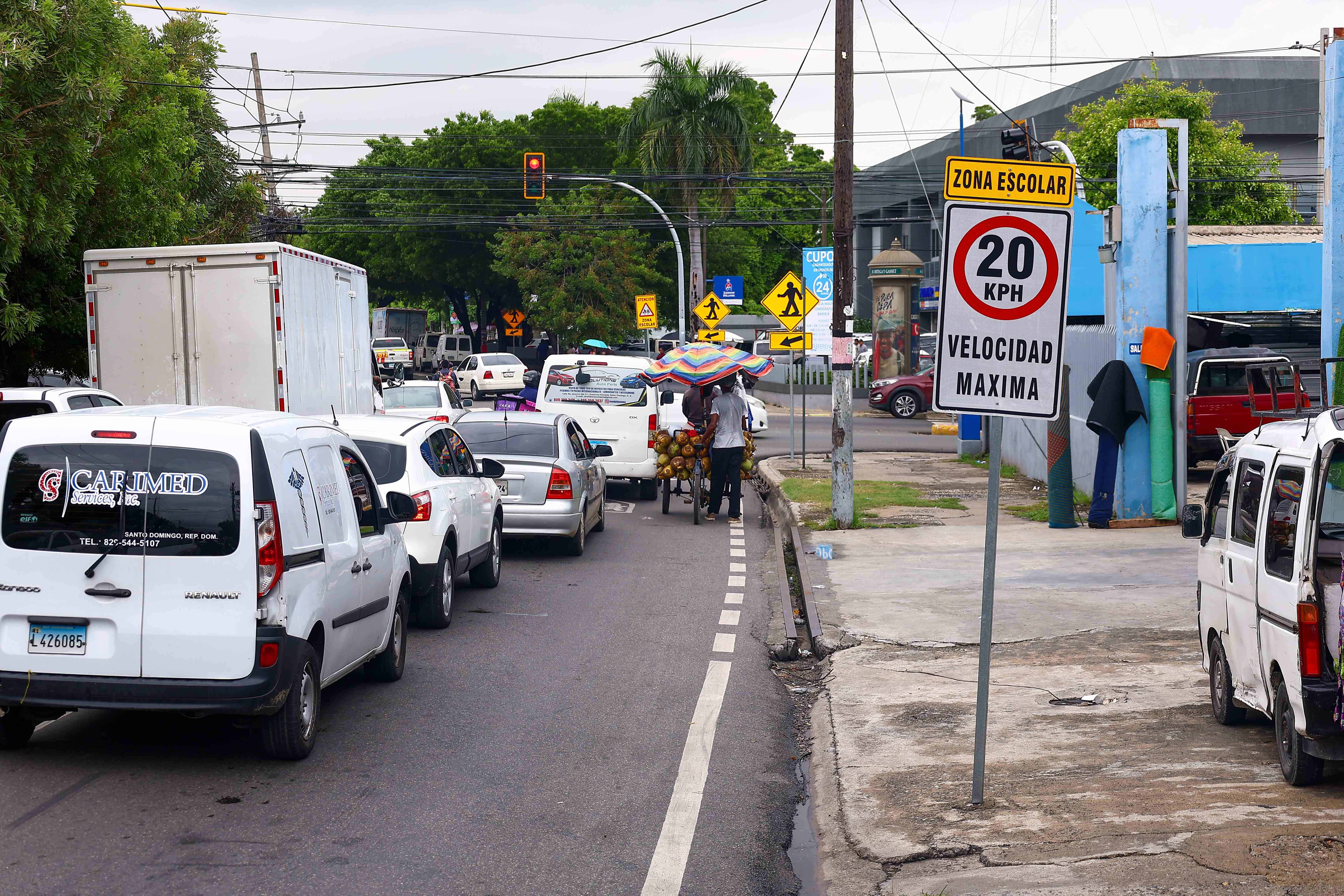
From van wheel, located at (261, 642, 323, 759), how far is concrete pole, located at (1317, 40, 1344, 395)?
10646 mm

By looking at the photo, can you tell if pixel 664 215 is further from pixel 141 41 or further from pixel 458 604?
pixel 458 604

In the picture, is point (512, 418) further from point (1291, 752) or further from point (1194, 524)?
point (1291, 752)

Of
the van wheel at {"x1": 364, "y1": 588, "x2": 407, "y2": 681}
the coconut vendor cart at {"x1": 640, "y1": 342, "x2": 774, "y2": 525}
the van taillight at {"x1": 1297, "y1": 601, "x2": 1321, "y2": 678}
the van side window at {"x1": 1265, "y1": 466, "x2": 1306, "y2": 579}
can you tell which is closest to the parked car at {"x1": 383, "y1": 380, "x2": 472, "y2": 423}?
the coconut vendor cart at {"x1": 640, "y1": 342, "x2": 774, "y2": 525}

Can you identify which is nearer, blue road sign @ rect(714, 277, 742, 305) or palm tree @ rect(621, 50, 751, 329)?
blue road sign @ rect(714, 277, 742, 305)

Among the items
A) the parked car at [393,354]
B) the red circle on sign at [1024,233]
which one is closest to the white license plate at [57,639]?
the red circle on sign at [1024,233]

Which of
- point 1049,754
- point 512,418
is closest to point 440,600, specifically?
point 512,418

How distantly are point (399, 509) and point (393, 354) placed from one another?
180ft

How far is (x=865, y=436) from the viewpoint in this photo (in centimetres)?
3272

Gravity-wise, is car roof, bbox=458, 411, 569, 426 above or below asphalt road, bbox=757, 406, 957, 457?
above

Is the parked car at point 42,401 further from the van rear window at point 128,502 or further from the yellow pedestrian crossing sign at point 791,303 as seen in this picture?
the yellow pedestrian crossing sign at point 791,303

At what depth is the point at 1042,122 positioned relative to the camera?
56312 millimetres

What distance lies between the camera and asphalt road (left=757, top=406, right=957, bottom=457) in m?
29.6

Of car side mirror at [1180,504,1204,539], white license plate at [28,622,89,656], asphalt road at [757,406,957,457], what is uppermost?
car side mirror at [1180,504,1204,539]

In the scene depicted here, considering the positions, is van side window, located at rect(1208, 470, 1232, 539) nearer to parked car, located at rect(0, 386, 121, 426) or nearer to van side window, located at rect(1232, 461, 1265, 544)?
van side window, located at rect(1232, 461, 1265, 544)
